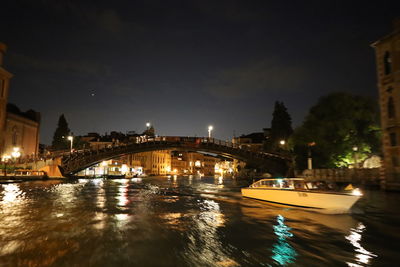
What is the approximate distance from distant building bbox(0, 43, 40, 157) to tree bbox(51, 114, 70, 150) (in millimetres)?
19030

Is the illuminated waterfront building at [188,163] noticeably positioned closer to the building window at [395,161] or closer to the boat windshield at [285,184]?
the building window at [395,161]

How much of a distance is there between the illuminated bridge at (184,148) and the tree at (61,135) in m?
35.8

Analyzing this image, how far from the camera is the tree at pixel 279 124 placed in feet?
240

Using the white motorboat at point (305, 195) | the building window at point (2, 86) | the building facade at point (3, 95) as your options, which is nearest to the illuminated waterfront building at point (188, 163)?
the building facade at point (3, 95)

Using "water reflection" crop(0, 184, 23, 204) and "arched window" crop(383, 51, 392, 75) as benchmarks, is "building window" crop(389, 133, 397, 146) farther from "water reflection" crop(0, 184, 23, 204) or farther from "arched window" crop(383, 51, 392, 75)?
"water reflection" crop(0, 184, 23, 204)

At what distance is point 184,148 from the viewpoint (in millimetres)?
59219

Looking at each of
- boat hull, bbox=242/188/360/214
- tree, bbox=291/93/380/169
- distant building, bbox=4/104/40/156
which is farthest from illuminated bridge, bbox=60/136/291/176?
boat hull, bbox=242/188/360/214

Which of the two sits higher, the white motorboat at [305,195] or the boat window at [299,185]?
the boat window at [299,185]

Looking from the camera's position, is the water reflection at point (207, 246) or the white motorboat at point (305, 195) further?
the white motorboat at point (305, 195)

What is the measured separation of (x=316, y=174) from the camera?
40.1 meters

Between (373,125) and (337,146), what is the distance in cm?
540

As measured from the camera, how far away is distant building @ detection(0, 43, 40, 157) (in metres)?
52.0

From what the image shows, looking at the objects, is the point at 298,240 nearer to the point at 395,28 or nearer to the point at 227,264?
the point at 227,264

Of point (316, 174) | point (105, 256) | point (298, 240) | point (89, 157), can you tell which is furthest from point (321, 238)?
point (89, 157)
